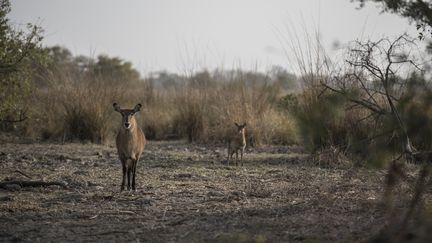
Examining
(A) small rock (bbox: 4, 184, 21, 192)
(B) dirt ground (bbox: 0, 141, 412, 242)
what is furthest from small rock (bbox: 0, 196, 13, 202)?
(A) small rock (bbox: 4, 184, 21, 192)

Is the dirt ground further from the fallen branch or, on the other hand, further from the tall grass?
the tall grass

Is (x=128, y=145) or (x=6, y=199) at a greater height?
(x=128, y=145)

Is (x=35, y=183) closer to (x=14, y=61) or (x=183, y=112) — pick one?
(x=14, y=61)

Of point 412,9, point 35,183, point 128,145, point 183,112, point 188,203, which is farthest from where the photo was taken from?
point 183,112

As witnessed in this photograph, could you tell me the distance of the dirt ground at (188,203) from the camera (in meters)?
5.85

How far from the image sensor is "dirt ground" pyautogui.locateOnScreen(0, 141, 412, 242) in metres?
5.85

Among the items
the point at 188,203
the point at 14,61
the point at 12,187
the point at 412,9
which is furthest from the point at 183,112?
the point at 412,9

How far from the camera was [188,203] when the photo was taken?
7469 millimetres

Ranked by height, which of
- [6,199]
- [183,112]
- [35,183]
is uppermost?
[183,112]

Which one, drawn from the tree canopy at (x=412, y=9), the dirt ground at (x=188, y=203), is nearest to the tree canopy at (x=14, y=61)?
the dirt ground at (x=188, y=203)

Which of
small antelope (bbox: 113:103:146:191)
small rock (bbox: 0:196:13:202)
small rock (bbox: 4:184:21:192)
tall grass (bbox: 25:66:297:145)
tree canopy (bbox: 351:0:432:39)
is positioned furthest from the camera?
tall grass (bbox: 25:66:297:145)

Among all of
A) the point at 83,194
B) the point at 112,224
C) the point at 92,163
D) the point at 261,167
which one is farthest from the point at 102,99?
the point at 112,224

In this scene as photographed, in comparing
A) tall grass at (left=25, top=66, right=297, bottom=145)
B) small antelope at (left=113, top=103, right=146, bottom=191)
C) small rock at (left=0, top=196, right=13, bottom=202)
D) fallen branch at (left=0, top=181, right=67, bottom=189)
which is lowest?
small rock at (left=0, top=196, right=13, bottom=202)

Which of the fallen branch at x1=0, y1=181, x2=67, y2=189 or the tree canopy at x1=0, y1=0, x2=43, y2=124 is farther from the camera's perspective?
the tree canopy at x1=0, y1=0, x2=43, y2=124
